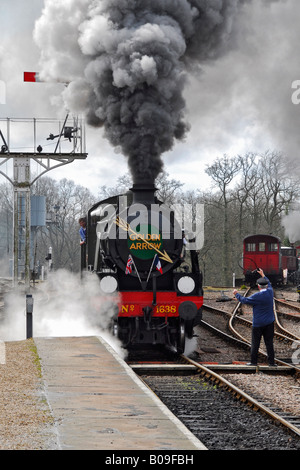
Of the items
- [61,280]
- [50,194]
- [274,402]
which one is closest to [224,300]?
[61,280]

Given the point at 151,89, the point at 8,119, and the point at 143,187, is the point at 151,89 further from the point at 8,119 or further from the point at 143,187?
the point at 8,119

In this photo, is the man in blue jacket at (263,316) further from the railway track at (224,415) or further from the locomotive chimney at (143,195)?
the locomotive chimney at (143,195)

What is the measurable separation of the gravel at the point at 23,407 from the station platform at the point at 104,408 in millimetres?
105

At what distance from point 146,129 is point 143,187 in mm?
1499

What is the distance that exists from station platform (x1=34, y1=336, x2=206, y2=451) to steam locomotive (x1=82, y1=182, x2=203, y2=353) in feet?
4.86

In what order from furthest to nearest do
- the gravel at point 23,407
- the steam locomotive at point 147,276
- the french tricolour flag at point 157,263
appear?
the french tricolour flag at point 157,263, the steam locomotive at point 147,276, the gravel at point 23,407

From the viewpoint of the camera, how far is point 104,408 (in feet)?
19.8

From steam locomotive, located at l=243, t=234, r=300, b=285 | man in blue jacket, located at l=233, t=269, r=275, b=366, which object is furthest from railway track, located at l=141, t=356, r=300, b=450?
steam locomotive, located at l=243, t=234, r=300, b=285

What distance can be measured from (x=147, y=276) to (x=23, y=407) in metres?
5.30

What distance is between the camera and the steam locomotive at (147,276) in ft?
35.3

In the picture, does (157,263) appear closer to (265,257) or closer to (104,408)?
(104,408)

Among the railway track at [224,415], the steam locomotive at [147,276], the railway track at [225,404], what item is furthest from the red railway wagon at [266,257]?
the railway track at [224,415]

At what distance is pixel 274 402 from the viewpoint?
7.37 meters

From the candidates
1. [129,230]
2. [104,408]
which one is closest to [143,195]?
[129,230]
